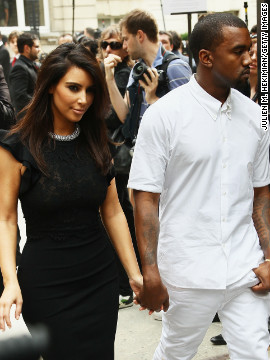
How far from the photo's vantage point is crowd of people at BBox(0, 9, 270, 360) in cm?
284

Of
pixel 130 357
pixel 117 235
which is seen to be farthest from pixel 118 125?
pixel 117 235

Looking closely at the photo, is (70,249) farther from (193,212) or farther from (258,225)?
(258,225)

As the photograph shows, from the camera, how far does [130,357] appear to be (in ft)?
14.4

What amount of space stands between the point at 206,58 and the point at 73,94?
61cm

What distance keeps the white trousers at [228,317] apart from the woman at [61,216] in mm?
238

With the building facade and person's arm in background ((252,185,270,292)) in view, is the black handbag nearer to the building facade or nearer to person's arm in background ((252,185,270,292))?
person's arm in background ((252,185,270,292))

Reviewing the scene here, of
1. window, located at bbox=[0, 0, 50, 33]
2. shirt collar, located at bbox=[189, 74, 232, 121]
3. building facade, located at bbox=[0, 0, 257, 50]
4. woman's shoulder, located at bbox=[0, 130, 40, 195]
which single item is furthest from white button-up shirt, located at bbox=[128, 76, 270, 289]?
window, located at bbox=[0, 0, 50, 33]

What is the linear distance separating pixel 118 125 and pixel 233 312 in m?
2.54

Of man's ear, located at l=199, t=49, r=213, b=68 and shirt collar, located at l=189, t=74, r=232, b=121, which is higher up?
man's ear, located at l=199, t=49, r=213, b=68

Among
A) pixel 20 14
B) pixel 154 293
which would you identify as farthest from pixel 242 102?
pixel 20 14

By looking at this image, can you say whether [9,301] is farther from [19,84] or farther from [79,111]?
[19,84]

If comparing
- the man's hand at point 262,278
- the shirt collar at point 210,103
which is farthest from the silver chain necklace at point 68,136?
the man's hand at point 262,278

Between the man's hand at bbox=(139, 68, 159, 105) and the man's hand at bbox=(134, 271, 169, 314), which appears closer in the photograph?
the man's hand at bbox=(134, 271, 169, 314)

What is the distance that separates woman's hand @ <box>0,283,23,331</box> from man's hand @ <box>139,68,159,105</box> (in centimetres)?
218
